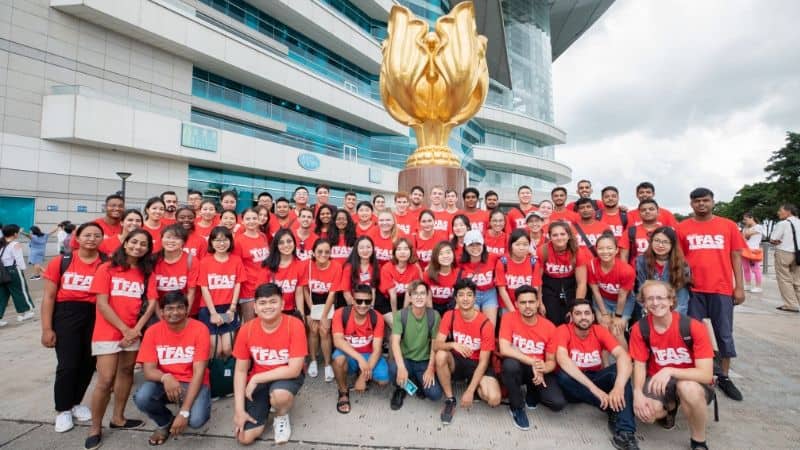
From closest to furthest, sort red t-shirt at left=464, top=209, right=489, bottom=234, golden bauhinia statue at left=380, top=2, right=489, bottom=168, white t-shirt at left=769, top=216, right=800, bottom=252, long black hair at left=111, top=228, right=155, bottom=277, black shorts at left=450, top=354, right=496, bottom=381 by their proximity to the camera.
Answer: long black hair at left=111, top=228, right=155, bottom=277 → black shorts at left=450, top=354, right=496, bottom=381 → red t-shirt at left=464, top=209, right=489, bottom=234 → white t-shirt at left=769, top=216, right=800, bottom=252 → golden bauhinia statue at left=380, top=2, right=489, bottom=168

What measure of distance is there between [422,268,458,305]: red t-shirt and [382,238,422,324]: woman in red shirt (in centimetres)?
17

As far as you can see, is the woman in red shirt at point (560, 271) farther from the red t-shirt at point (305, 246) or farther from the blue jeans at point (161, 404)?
the blue jeans at point (161, 404)

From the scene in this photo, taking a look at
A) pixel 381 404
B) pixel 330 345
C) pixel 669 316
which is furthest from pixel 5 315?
pixel 669 316

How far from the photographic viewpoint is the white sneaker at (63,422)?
254 cm

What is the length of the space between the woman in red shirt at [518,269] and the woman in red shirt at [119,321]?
301 centimetres

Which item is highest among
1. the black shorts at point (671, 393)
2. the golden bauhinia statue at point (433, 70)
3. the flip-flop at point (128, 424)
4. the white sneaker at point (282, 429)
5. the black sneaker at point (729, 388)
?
the golden bauhinia statue at point (433, 70)

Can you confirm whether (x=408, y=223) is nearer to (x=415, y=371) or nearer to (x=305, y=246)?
(x=305, y=246)

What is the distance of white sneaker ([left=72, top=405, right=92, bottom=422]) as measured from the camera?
8.75ft

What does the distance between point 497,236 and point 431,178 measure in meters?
2.69

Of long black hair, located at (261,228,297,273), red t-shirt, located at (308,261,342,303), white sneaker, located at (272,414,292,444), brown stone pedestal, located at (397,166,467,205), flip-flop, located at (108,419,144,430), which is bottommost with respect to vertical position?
flip-flop, located at (108,419,144,430)

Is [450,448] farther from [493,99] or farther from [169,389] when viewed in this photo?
[493,99]

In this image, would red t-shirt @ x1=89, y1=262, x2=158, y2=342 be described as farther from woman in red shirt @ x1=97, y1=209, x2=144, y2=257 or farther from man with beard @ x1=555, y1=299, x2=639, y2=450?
man with beard @ x1=555, y1=299, x2=639, y2=450

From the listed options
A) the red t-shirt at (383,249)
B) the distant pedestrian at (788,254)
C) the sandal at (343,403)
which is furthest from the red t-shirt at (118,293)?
the distant pedestrian at (788,254)

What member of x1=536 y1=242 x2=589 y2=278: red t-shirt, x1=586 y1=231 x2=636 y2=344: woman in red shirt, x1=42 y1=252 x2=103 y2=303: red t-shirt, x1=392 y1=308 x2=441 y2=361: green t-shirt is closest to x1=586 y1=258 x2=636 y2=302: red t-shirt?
x1=586 y1=231 x2=636 y2=344: woman in red shirt
